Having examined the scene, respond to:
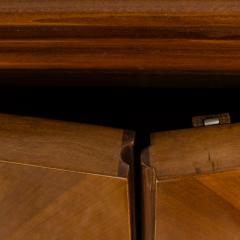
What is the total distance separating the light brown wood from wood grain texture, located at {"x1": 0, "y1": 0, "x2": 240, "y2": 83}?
0.24 feet

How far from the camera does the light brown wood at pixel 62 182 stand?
367 millimetres

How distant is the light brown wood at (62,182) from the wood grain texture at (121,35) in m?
0.07

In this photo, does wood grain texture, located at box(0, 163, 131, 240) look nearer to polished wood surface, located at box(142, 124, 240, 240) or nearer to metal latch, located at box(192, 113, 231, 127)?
polished wood surface, located at box(142, 124, 240, 240)

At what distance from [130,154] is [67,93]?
0.18 metres

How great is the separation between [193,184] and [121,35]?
0.46ft

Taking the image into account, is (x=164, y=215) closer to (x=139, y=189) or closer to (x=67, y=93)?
(x=139, y=189)

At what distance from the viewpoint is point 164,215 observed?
0.38 metres

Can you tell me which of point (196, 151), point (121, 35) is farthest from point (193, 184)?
point (121, 35)

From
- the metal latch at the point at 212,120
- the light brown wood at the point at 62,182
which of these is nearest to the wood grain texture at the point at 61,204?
the light brown wood at the point at 62,182

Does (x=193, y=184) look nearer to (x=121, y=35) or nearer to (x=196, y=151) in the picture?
(x=196, y=151)

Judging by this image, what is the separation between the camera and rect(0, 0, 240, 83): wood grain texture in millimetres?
310

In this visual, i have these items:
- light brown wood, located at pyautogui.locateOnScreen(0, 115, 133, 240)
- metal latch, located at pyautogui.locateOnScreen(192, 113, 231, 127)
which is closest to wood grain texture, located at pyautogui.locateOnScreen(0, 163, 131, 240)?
light brown wood, located at pyautogui.locateOnScreen(0, 115, 133, 240)

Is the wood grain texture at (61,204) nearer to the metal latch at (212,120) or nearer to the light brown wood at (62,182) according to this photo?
the light brown wood at (62,182)

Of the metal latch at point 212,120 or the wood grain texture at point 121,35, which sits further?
the metal latch at point 212,120
